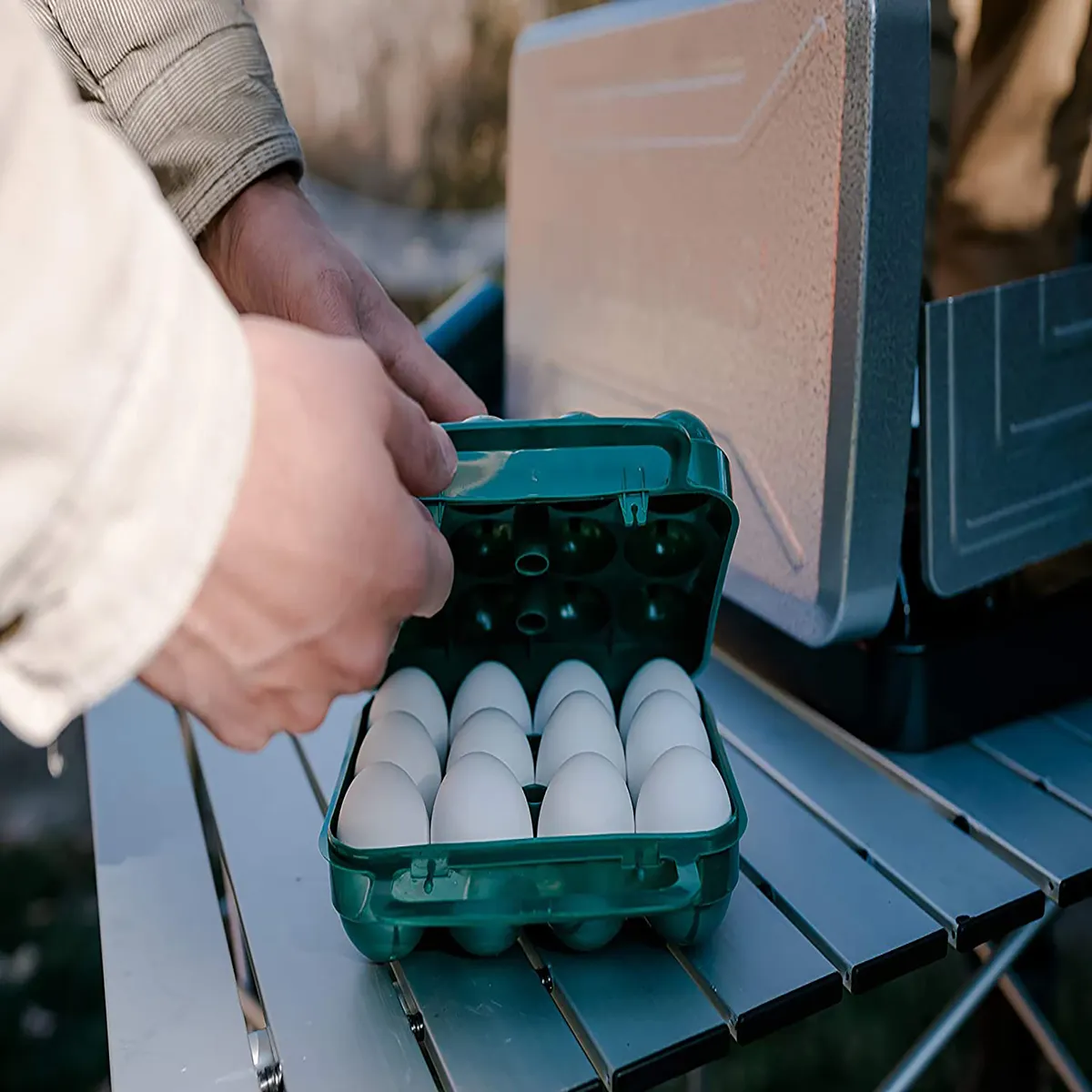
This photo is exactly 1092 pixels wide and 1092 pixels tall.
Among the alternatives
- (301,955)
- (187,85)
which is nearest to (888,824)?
(301,955)

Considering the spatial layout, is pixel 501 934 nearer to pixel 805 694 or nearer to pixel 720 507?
pixel 720 507

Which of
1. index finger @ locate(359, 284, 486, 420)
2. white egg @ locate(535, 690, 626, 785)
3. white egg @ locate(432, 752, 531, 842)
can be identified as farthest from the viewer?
index finger @ locate(359, 284, 486, 420)

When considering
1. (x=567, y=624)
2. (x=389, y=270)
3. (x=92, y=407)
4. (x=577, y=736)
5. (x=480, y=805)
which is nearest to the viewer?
(x=92, y=407)

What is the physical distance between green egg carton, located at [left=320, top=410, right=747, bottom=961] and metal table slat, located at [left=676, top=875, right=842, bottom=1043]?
0.9 inches

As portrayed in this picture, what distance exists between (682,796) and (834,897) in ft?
0.60

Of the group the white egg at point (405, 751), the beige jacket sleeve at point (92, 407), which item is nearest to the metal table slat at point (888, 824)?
the white egg at point (405, 751)

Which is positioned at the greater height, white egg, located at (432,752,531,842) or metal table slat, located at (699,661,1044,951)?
white egg, located at (432,752,531,842)

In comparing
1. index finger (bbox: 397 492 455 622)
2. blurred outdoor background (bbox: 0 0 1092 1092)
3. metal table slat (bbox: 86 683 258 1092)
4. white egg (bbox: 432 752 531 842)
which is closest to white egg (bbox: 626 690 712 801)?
white egg (bbox: 432 752 531 842)

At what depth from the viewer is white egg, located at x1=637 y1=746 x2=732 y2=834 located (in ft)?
2.26

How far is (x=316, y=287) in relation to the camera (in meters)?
0.99

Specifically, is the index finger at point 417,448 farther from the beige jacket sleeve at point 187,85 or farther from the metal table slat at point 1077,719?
the metal table slat at point 1077,719

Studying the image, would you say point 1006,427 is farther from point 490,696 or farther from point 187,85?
point 187,85

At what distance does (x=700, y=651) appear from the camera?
92 centimetres

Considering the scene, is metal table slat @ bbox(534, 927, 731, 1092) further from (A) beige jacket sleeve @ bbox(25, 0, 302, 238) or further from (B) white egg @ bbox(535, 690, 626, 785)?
(A) beige jacket sleeve @ bbox(25, 0, 302, 238)
